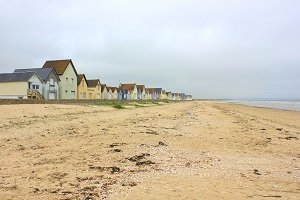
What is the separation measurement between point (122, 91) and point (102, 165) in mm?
101735

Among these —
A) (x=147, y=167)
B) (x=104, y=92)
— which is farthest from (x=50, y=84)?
(x=147, y=167)

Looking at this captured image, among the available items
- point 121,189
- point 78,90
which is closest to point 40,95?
point 78,90

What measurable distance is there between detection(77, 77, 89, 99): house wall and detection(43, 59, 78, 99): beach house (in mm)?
2716

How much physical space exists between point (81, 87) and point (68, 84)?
7.38m

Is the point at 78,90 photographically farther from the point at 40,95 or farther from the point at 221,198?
the point at 221,198

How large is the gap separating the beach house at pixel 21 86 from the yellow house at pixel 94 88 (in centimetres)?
2459

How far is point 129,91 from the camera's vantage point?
114812 mm

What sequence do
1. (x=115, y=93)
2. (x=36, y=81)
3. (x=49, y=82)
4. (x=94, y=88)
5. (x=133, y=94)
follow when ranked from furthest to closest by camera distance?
1. (x=133, y=94)
2. (x=115, y=93)
3. (x=94, y=88)
4. (x=49, y=82)
5. (x=36, y=81)

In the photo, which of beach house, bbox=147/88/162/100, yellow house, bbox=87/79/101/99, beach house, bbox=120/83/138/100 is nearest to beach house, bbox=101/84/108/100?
yellow house, bbox=87/79/101/99

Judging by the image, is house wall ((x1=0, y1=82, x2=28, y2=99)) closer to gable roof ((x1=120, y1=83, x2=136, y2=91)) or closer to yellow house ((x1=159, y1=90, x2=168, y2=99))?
gable roof ((x1=120, y1=83, x2=136, y2=91))

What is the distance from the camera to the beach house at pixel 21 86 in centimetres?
5006

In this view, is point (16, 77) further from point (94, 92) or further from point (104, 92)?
point (104, 92)

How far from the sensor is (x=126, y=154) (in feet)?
31.8

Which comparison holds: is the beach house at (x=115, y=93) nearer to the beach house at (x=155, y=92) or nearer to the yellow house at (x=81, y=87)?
the yellow house at (x=81, y=87)
